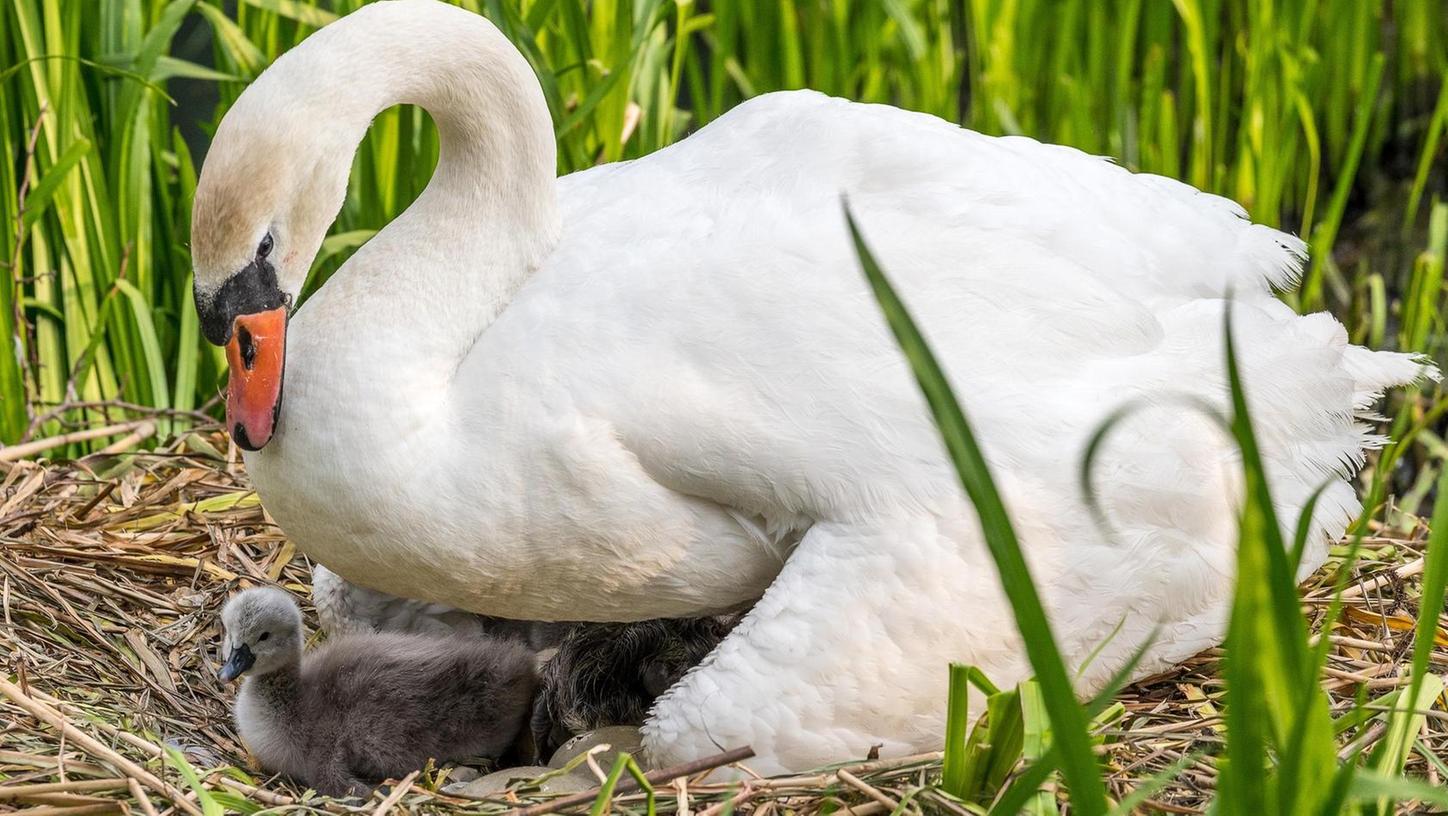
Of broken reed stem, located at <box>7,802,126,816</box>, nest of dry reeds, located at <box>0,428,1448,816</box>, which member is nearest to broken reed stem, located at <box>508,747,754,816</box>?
nest of dry reeds, located at <box>0,428,1448,816</box>

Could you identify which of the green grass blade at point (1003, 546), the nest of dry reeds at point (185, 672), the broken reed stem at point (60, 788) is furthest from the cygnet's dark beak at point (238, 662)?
the green grass blade at point (1003, 546)

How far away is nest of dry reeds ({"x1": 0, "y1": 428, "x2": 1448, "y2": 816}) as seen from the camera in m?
2.10

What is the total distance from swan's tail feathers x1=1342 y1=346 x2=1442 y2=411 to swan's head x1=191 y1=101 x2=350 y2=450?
67.0 inches

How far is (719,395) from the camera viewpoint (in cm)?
222

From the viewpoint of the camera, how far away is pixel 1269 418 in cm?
251

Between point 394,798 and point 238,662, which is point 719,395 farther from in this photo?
point 238,662

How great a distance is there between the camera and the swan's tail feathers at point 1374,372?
2785mm

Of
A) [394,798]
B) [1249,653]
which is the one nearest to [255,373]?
[394,798]

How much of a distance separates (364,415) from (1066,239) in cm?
107

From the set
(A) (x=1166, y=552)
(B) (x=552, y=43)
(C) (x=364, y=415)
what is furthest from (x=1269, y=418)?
(B) (x=552, y=43)

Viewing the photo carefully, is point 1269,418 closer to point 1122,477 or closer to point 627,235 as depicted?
point 1122,477

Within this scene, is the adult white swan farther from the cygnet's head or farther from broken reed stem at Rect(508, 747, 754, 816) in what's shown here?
the cygnet's head

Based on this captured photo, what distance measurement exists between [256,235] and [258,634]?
781 mm

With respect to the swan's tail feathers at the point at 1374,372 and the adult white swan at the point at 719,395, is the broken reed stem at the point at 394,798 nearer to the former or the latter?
the adult white swan at the point at 719,395
